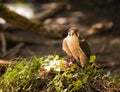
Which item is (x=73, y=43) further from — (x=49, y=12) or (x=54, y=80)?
(x=49, y=12)

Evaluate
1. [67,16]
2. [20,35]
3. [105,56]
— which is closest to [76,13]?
[67,16]

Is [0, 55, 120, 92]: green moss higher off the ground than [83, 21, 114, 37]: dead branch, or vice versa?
[83, 21, 114, 37]: dead branch

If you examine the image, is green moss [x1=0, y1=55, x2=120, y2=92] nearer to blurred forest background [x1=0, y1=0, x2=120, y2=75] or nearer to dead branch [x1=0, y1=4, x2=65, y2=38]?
blurred forest background [x1=0, y1=0, x2=120, y2=75]

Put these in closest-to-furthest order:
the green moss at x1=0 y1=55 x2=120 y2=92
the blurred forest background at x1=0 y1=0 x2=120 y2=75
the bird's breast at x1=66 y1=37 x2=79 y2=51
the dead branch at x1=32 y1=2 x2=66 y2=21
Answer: the green moss at x1=0 y1=55 x2=120 y2=92 < the bird's breast at x1=66 y1=37 x2=79 y2=51 < the blurred forest background at x1=0 y1=0 x2=120 y2=75 < the dead branch at x1=32 y1=2 x2=66 y2=21

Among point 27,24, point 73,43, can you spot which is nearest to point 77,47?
point 73,43

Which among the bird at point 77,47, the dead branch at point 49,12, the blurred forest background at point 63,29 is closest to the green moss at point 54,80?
the bird at point 77,47

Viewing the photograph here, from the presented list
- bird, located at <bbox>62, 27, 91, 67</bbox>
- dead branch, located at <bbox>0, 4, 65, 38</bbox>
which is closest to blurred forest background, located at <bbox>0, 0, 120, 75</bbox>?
dead branch, located at <bbox>0, 4, 65, 38</bbox>

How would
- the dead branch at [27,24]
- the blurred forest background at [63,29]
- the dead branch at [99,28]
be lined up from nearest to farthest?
the dead branch at [27,24] < the blurred forest background at [63,29] < the dead branch at [99,28]

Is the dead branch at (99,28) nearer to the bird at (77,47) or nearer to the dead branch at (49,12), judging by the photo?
the dead branch at (49,12)

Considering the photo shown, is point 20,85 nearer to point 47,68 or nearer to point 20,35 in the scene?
point 47,68

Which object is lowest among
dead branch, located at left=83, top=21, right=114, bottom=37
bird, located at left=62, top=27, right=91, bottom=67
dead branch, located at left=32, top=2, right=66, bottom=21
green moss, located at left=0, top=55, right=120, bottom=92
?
green moss, located at left=0, top=55, right=120, bottom=92
